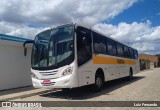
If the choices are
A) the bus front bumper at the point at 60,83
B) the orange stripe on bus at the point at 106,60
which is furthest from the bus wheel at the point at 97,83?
the bus front bumper at the point at 60,83

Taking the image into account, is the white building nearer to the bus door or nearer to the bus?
the bus

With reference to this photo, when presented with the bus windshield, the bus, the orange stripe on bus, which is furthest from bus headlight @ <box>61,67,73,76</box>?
the orange stripe on bus

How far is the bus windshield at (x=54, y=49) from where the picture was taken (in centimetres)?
1055

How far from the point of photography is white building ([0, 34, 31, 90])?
14266 mm

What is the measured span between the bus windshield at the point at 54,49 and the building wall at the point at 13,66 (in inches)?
134

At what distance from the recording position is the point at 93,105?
8969 millimetres

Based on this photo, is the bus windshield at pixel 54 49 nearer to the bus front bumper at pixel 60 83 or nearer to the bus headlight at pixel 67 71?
the bus headlight at pixel 67 71

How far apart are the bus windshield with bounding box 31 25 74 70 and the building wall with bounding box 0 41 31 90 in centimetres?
340

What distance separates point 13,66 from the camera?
49.6 ft

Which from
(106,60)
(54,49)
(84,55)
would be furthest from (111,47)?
(54,49)

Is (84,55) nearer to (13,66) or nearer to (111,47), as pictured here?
(111,47)

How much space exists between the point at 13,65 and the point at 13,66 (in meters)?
0.06

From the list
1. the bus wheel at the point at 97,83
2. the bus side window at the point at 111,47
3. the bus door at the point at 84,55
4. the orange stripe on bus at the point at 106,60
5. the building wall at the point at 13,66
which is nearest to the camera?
the bus door at the point at 84,55

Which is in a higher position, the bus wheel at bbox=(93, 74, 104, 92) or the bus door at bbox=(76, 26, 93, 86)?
the bus door at bbox=(76, 26, 93, 86)
